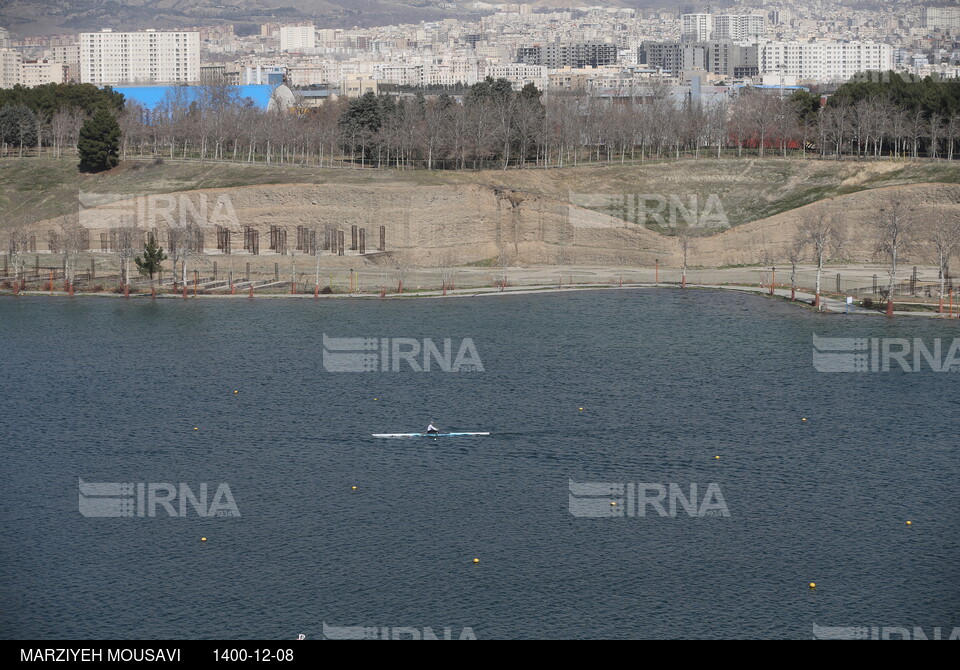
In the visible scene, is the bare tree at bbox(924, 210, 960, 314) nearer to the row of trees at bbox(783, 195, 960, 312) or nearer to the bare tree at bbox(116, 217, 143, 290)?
the row of trees at bbox(783, 195, 960, 312)

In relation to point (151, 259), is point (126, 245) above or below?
above

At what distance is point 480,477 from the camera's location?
4969cm

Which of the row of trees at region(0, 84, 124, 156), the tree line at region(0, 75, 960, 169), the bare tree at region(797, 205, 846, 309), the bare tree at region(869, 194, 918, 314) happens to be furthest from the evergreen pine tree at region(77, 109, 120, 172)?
the bare tree at region(869, 194, 918, 314)

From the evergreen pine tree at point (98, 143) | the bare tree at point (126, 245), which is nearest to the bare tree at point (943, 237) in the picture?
the bare tree at point (126, 245)

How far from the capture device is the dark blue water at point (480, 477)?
38750 millimetres

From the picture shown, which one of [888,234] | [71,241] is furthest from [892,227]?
[71,241]

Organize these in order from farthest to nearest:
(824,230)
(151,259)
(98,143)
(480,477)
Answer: (98,143) → (824,230) → (151,259) → (480,477)

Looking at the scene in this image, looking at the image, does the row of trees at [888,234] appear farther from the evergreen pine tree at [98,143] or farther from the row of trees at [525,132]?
the evergreen pine tree at [98,143]

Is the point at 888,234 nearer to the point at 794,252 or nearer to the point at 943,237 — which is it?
the point at 943,237

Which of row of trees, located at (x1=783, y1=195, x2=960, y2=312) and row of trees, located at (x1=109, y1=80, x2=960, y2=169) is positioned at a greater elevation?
row of trees, located at (x1=109, y1=80, x2=960, y2=169)

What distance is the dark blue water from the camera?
38750mm

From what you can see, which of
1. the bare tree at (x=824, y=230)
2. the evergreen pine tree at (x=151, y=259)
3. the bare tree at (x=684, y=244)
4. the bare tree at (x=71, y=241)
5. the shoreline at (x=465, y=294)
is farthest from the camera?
the bare tree at (x=824, y=230)

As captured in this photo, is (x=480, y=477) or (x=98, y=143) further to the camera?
(x=98, y=143)

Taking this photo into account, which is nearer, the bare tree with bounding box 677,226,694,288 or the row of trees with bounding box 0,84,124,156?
the bare tree with bounding box 677,226,694,288
